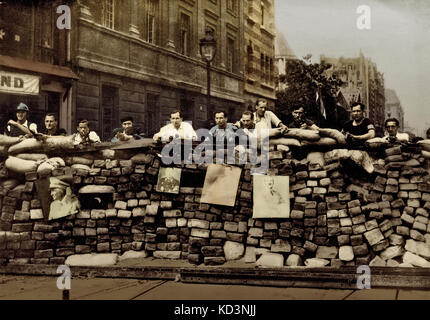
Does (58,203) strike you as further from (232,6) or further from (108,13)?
(232,6)

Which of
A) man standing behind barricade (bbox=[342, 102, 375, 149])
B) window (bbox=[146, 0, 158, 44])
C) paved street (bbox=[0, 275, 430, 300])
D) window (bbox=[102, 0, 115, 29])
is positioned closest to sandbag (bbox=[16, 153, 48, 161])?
paved street (bbox=[0, 275, 430, 300])

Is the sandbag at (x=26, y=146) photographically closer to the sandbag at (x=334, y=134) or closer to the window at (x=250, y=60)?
the window at (x=250, y=60)

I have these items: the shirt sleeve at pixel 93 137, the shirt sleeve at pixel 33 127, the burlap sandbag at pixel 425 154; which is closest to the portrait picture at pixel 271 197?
the burlap sandbag at pixel 425 154

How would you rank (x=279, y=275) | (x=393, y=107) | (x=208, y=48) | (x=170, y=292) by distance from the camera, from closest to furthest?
(x=170, y=292), (x=279, y=275), (x=393, y=107), (x=208, y=48)

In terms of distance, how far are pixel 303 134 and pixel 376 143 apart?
0.87 m

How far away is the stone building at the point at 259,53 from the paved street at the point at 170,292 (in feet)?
9.20

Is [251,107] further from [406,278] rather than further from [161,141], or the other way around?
[406,278]

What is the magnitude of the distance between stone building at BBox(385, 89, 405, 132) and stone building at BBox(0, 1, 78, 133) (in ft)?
13.6

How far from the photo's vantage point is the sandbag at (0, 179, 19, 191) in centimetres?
622

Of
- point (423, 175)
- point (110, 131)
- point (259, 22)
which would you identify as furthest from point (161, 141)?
point (423, 175)

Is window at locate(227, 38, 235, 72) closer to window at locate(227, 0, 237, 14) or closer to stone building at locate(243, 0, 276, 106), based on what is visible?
stone building at locate(243, 0, 276, 106)

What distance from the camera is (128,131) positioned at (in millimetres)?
6441

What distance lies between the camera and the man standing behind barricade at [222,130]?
611 cm

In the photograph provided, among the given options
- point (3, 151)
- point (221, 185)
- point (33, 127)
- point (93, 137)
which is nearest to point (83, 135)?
point (93, 137)
